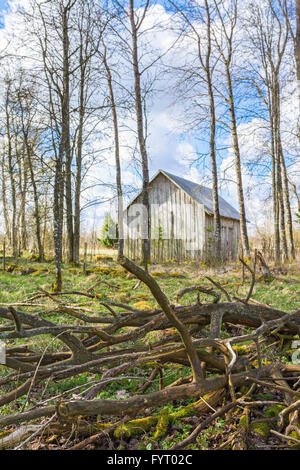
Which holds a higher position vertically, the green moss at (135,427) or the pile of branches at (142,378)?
the pile of branches at (142,378)

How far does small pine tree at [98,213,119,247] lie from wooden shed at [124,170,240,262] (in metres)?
9.40

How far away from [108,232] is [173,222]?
12919 millimetres

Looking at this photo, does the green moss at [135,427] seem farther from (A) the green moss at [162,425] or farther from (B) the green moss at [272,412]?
(B) the green moss at [272,412]

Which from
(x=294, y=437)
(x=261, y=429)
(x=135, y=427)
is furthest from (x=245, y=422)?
(x=135, y=427)

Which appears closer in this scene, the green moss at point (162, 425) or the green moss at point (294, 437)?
the green moss at point (294, 437)

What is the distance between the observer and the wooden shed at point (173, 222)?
758 inches

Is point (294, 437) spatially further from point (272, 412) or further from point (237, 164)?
point (237, 164)

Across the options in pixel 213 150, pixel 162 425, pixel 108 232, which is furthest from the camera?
pixel 108 232

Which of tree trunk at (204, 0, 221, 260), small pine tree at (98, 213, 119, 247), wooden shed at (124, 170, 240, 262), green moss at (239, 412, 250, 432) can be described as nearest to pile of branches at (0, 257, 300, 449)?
green moss at (239, 412, 250, 432)

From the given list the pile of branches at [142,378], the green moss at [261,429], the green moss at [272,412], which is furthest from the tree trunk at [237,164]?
the green moss at [261,429]

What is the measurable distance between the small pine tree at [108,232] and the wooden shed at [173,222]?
30.8 feet

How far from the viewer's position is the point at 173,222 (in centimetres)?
2020

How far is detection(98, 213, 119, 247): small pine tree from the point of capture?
31.0 metres

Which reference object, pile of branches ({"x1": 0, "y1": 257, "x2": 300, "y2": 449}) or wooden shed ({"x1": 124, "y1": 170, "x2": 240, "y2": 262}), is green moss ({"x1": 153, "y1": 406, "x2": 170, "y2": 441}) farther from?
wooden shed ({"x1": 124, "y1": 170, "x2": 240, "y2": 262})
